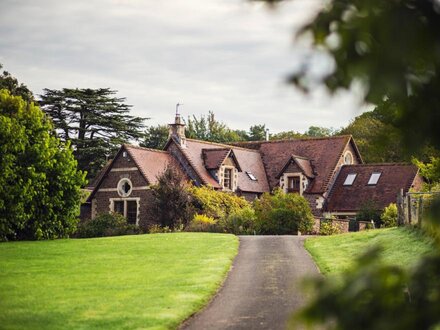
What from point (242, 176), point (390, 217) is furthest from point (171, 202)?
point (390, 217)

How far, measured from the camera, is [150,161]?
45.5 m

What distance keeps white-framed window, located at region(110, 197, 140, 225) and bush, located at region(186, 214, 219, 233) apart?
270 inches

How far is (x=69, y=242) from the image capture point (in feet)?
93.6

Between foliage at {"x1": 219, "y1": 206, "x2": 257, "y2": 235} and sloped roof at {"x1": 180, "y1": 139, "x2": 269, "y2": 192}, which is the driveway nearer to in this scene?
foliage at {"x1": 219, "y1": 206, "x2": 257, "y2": 235}

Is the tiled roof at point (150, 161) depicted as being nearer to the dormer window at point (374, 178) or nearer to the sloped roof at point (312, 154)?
the sloped roof at point (312, 154)

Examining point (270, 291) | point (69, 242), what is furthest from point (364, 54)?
point (69, 242)

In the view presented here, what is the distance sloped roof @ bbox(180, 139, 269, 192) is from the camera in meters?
45.7

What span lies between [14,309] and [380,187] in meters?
36.2

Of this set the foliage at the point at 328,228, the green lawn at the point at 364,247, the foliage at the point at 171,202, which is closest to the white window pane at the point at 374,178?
the foliage at the point at 328,228

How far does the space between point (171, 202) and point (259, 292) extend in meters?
25.2

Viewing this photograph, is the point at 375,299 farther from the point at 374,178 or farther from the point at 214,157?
the point at 374,178

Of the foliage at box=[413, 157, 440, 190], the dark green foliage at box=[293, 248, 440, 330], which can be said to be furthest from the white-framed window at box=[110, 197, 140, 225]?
the dark green foliage at box=[293, 248, 440, 330]

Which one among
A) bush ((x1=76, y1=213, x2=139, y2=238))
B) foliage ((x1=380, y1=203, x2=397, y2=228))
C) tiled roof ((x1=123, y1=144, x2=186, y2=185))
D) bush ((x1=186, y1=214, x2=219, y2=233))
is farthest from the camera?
tiled roof ((x1=123, y1=144, x2=186, y2=185))

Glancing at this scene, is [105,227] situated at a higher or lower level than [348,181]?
lower
